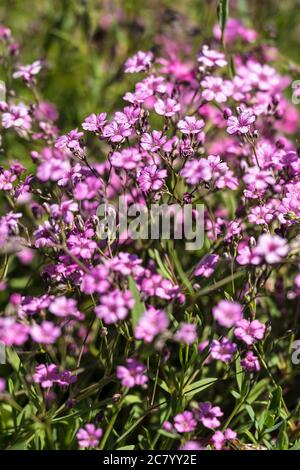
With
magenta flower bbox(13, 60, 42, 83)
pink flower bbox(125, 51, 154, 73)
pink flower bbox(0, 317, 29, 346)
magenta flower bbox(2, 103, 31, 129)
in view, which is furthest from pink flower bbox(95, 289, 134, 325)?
magenta flower bbox(13, 60, 42, 83)

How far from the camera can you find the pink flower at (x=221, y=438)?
7.96ft

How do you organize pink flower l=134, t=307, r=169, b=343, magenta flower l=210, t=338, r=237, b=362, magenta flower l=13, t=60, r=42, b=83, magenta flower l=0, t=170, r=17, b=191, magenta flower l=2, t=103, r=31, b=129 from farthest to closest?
1. magenta flower l=13, t=60, r=42, b=83
2. magenta flower l=2, t=103, r=31, b=129
3. magenta flower l=0, t=170, r=17, b=191
4. magenta flower l=210, t=338, r=237, b=362
5. pink flower l=134, t=307, r=169, b=343

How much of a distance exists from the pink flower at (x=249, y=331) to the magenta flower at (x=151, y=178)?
0.68 metres

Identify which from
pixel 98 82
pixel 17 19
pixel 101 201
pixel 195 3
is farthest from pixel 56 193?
pixel 195 3

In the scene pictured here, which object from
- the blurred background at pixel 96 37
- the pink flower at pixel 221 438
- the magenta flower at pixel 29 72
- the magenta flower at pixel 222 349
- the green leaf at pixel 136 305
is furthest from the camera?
the blurred background at pixel 96 37

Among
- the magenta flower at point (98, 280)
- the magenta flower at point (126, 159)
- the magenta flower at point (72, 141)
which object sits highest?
the magenta flower at point (72, 141)

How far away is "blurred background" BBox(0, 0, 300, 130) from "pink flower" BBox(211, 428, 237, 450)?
242 cm

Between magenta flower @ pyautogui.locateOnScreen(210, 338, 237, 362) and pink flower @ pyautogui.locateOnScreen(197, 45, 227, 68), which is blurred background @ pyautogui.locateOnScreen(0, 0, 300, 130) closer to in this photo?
pink flower @ pyautogui.locateOnScreen(197, 45, 227, 68)

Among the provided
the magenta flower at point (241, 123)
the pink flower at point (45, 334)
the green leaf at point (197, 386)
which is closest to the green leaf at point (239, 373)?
the green leaf at point (197, 386)

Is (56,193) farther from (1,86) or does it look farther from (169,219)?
(1,86)

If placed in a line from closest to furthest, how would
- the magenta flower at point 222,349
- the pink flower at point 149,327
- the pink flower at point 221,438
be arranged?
the pink flower at point 149,327 → the magenta flower at point 222,349 → the pink flower at point 221,438

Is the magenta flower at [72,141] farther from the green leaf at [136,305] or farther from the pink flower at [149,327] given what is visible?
the pink flower at [149,327]

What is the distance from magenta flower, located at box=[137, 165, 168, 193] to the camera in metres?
2.50

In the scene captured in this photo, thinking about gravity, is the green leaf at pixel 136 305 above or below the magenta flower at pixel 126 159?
below
